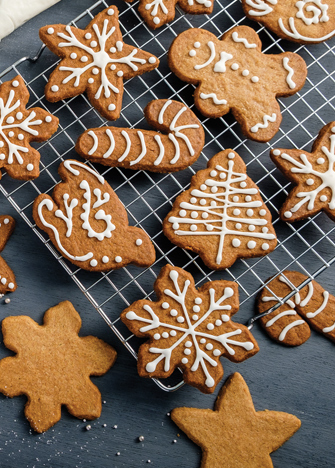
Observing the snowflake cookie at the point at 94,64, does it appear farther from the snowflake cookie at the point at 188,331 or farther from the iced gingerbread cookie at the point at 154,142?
the snowflake cookie at the point at 188,331

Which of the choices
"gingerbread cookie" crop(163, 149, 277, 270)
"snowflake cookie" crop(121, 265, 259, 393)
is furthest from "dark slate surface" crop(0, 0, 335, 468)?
"gingerbread cookie" crop(163, 149, 277, 270)

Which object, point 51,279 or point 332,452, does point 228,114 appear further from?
point 332,452

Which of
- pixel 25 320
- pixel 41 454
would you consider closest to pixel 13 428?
pixel 41 454

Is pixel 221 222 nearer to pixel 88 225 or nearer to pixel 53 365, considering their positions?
pixel 88 225

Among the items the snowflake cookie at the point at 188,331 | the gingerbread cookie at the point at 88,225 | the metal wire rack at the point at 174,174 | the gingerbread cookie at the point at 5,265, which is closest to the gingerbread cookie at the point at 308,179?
the metal wire rack at the point at 174,174

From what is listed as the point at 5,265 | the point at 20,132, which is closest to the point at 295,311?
the point at 5,265

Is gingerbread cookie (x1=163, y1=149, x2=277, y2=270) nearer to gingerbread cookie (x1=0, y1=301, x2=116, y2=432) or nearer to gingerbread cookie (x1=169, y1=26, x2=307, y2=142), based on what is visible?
gingerbread cookie (x1=169, y1=26, x2=307, y2=142)
